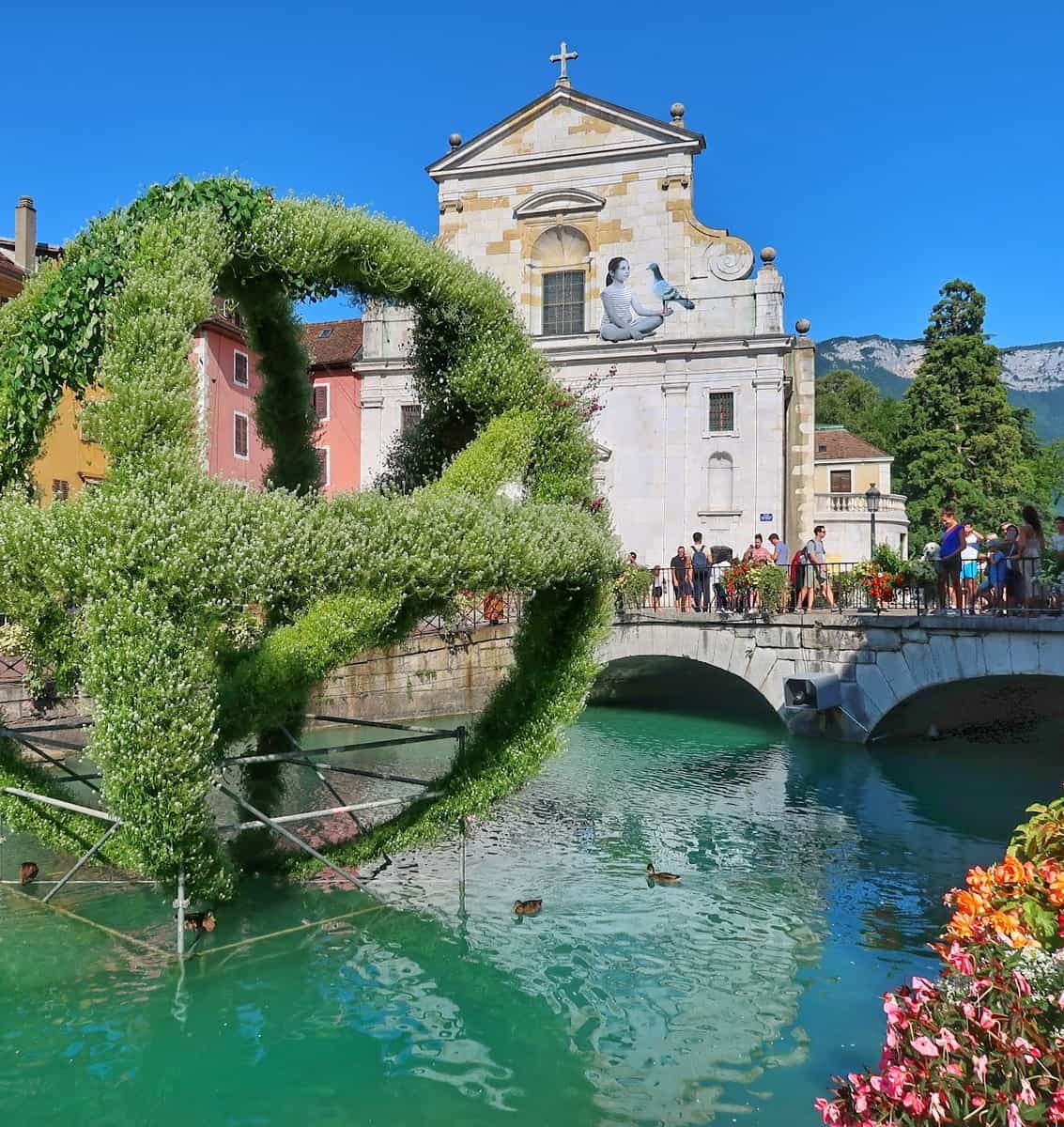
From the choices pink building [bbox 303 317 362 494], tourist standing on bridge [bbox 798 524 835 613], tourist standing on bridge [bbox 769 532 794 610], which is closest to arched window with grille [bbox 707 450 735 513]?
tourist standing on bridge [bbox 769 532 794 610]

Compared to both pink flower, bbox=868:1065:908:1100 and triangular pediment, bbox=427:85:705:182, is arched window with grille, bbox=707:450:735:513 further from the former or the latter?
pink flower, bbox=868:1065:908:1100

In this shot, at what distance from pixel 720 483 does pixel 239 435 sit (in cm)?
1441

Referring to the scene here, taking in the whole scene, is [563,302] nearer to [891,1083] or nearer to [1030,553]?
[1030,553]

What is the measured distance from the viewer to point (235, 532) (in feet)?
22.6

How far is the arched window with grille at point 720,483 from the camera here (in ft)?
97.9

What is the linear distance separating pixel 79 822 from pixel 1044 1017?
25.7 ft

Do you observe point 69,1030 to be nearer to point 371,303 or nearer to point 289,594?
point 289,594

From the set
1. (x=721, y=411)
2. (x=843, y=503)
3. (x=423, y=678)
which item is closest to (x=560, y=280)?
(x=721, y=411)

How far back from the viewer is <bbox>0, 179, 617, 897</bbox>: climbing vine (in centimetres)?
672

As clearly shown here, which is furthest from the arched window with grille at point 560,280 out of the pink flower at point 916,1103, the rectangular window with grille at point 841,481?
the pink flower at point 916,1103

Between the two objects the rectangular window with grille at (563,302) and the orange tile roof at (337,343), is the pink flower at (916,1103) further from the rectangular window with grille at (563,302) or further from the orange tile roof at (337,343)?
the orange tile roof at (337,343)

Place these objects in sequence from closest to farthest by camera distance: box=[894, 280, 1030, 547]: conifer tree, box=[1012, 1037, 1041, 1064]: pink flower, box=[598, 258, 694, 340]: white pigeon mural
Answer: box=[1012, 1037, 1041, 1064]: pink flower < box=[598, 258, 694, 340]: white pigeon mural < box=[894, 280, 1030, 547]: conifer tree

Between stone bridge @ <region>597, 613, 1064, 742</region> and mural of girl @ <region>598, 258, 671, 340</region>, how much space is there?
33.1 feet

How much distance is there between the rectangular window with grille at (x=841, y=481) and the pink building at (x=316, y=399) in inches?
861
